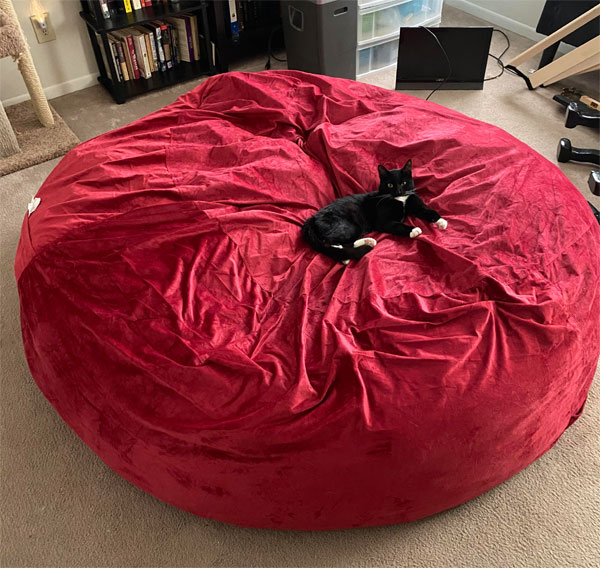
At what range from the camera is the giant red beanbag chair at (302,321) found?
1.12 meters

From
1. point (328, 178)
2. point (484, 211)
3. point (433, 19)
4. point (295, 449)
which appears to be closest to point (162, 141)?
point (328, 178)

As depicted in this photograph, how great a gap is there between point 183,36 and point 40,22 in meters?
0.67

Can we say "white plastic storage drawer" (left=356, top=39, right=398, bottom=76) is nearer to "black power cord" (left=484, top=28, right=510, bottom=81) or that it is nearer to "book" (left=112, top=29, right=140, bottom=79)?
"black power cord" (left=484, top=28, right=510, bottom=81)

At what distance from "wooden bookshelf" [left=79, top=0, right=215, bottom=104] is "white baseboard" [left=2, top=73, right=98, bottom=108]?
0.05m

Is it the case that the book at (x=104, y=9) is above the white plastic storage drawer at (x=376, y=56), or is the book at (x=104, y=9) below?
above

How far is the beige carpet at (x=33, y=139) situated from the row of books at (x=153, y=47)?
1.31 feet

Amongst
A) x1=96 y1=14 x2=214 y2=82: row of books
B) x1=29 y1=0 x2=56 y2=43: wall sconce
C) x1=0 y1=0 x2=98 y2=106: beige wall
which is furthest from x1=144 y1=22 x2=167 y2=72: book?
x1=29 y1=0 x2=56 y2=43: wall sconce

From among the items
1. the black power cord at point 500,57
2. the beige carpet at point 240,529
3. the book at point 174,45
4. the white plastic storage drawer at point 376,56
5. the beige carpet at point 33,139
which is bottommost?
the beige carpet at point 240,529

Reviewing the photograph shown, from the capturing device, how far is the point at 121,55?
2674 mm

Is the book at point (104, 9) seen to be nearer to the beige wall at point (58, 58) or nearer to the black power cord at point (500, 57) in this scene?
the beige wall at point (58, 58)

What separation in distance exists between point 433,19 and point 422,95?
69cm

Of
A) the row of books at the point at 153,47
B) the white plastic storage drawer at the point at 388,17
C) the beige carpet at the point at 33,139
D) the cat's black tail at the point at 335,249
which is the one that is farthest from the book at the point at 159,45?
the cat's black tail at the point at 335,249

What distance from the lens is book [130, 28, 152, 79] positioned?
8.75 feet

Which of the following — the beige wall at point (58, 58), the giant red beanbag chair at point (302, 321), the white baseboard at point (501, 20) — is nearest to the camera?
the giant red beanbag chair at point (302, 321)
